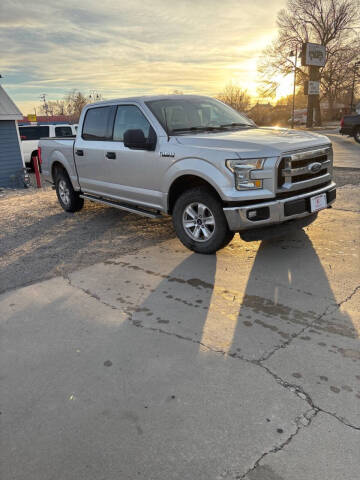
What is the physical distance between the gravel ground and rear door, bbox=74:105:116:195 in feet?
2.23

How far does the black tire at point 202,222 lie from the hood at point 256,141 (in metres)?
0.55

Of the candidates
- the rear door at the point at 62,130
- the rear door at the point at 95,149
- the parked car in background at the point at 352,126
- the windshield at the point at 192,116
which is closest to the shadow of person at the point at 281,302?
the windshield at the point at 192,116

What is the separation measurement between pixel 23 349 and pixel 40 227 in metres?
3.85

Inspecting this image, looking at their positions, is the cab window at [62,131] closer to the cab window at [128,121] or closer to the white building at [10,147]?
the white building at [10,147]

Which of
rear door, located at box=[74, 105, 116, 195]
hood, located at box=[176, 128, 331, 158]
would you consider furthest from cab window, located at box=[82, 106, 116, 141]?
hood, located at box=[176, 128, 331, 158]

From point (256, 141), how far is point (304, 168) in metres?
0.62

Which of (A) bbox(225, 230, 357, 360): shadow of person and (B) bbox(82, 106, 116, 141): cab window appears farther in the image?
(B) bbox(82, 106, 116, 141): cab window

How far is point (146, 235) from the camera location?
5785 mm

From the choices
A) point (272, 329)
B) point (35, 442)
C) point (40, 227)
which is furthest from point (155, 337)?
point (40, 227)

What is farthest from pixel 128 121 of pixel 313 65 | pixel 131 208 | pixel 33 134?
pixel 313 65

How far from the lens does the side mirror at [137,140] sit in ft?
15.7

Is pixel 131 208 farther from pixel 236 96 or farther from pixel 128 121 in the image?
pixel 236 96

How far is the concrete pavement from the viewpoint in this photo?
1.98 metres

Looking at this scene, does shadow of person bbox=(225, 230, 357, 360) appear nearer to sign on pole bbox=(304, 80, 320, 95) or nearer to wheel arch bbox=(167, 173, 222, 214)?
wheel arch bbox=(167, 173, 222, 214)
